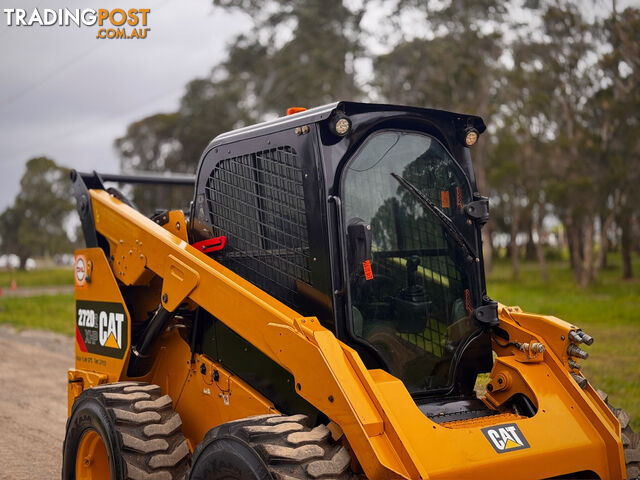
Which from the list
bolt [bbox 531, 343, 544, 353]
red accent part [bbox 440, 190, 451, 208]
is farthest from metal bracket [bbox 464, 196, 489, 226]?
bolt [bbox 531, 343, 544, 353]

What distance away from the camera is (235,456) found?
139 inches

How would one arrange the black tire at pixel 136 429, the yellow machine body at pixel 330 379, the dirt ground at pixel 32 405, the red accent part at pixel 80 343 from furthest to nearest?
1. the dirt ground at pixel 32 405
2. the red accent part at pixel 80 343
3. the black tire at pixel 136 429
4. the yellow machine body at pixel 330 379

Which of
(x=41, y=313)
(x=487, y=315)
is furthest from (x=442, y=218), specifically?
(x=41, y=313)

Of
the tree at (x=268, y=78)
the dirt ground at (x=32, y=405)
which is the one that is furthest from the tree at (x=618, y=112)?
the dirt ground at (x=32, y=405)

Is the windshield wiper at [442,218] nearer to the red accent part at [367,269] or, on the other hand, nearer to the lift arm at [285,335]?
the red accent part at [367,269]

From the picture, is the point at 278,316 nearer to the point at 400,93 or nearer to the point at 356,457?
the point at 356,457

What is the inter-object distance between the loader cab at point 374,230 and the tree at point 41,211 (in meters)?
51.1

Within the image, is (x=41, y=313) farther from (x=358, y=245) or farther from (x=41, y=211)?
(x=41, y=211)

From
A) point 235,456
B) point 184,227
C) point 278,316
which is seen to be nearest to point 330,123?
point 278,316

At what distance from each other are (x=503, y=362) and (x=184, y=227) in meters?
2.14

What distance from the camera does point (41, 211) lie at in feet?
178

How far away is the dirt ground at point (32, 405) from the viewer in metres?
6.63

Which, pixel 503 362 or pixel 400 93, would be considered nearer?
pixel 503 362

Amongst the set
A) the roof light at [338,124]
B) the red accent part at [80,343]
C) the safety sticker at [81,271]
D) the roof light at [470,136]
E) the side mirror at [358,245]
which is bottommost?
the red accent part at [80,343]
